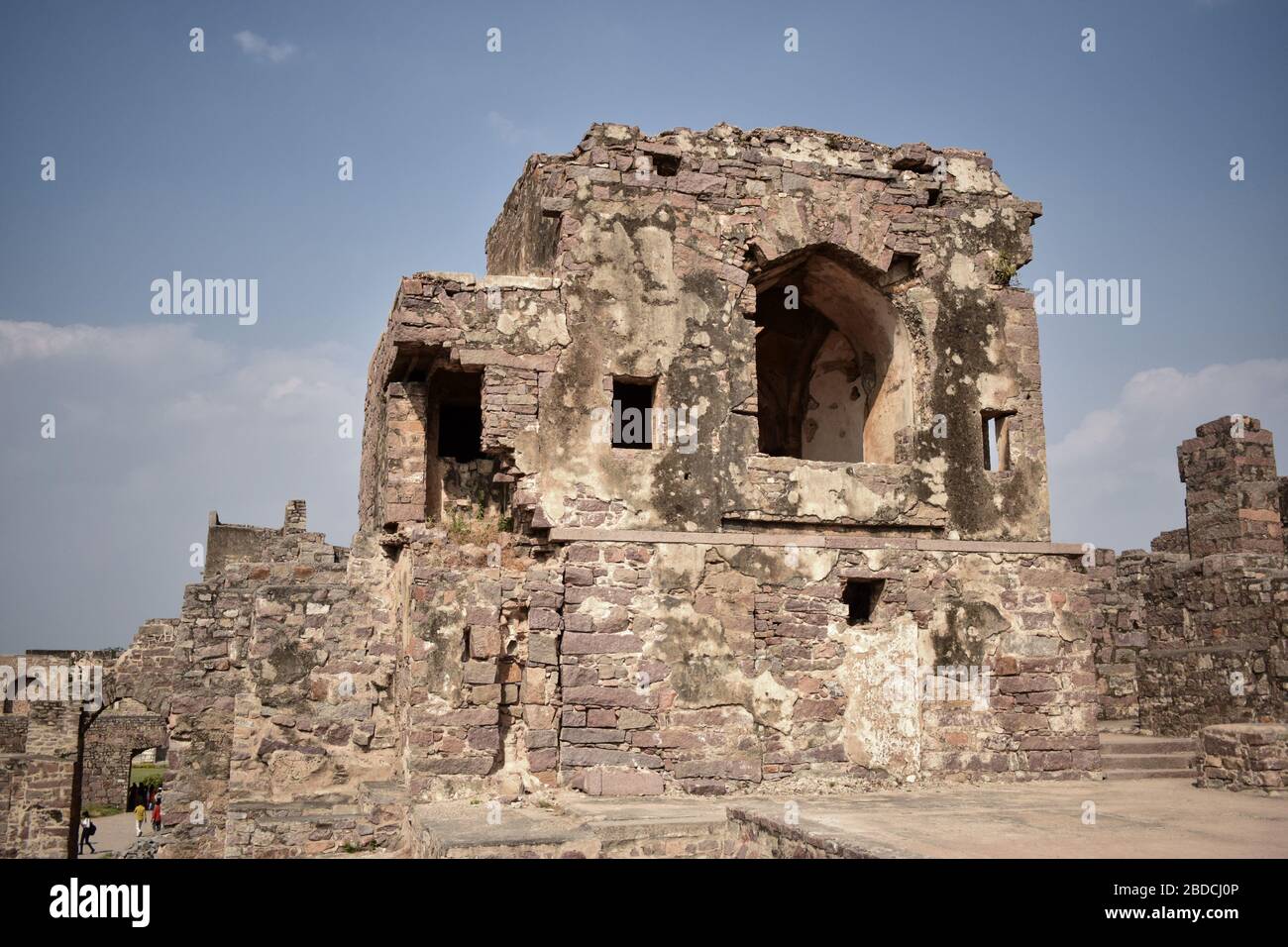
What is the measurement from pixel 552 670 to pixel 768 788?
2.15m

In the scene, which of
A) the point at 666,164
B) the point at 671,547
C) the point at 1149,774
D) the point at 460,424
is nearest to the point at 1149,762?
the point at 1149,774

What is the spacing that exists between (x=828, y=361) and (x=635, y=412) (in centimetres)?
322

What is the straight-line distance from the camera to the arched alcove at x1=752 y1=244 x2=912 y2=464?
1175cm

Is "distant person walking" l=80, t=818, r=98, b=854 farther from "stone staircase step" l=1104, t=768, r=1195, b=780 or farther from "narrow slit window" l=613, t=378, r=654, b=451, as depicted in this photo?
"stone staircase step" l=1104, t=768, r=1195, b=780

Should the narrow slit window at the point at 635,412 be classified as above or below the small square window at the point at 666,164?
below

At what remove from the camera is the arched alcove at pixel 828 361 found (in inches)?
463

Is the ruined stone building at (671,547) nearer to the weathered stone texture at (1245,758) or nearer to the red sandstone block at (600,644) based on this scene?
the red sandstone block at (600,644)

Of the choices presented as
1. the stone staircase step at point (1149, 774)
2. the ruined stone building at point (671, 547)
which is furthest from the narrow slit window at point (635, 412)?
the stone staircase step at point (1149, 774)

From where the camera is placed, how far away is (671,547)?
10.3 metres

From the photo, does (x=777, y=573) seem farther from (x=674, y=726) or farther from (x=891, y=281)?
(x=891, y=281)

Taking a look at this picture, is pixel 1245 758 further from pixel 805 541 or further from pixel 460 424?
pixel 460 424

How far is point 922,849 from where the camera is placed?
6.70 metres

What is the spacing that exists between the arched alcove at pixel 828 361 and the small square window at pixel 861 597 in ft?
4.73

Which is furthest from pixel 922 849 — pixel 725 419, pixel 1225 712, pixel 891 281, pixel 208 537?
pixel 208 537
